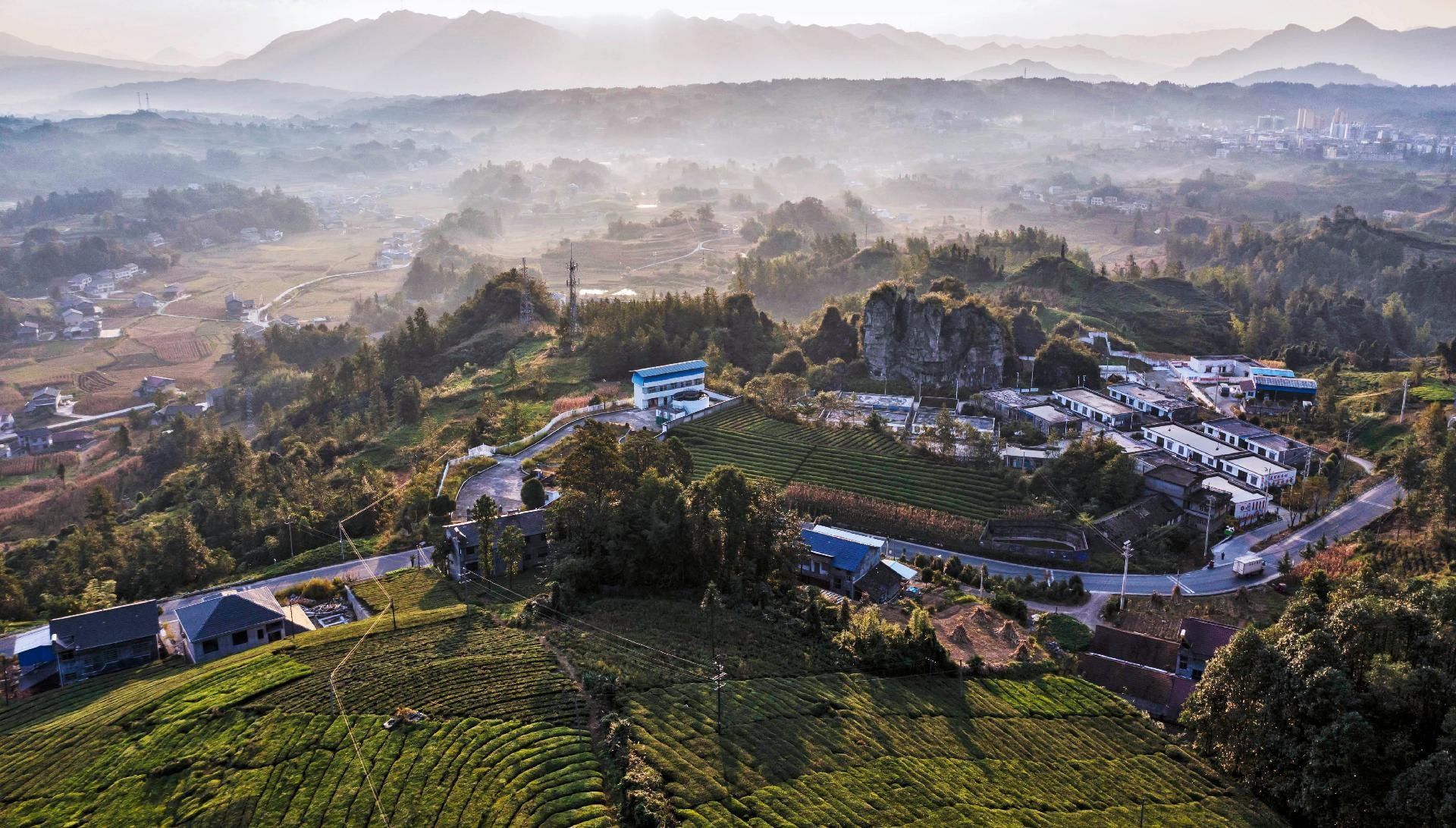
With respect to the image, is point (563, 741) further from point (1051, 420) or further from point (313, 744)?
point (1051, 420)

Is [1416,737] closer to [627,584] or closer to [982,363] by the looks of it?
[627,584]

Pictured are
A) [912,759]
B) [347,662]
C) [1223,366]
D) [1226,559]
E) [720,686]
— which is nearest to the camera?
[912,759]

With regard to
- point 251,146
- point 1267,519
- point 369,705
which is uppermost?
point 251,146

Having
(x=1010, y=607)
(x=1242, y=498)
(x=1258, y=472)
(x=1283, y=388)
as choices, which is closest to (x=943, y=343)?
(x=1283, y=388)

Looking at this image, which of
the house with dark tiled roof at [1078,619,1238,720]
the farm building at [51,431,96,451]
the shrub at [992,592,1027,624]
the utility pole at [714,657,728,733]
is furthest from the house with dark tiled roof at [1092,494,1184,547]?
the farm building at [51,431,96,451]

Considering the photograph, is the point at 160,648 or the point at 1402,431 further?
the point at 1402,431

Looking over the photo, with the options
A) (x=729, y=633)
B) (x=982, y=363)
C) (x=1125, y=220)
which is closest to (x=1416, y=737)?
A: (x=729, y=633)

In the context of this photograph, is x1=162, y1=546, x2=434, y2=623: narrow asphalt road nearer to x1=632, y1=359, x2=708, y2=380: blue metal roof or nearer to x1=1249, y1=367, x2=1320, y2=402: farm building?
x1=632, y1=359, x2=708, y2=380: blue metal roof
